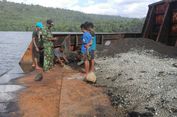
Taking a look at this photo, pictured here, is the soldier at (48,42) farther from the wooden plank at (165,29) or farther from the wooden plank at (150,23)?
the wooden plank at (150,23)

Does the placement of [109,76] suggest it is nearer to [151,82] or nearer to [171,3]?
[151,82]

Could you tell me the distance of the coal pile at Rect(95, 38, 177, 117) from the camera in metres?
6.56

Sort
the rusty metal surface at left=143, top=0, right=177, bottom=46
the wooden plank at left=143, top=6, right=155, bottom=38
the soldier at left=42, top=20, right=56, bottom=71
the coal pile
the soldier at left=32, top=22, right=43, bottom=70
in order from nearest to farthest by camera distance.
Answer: the coal pile, the soldier at left=42, top=20, right=56, bottom=71, the soldier at left=32, top=22, right=43, bottom=70, the rusty metal surface at left=143, top=0, right=177, bottom=46, the wooden plank at left=143, top=6, right=155, bottom=38

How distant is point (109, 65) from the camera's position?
12.0 m

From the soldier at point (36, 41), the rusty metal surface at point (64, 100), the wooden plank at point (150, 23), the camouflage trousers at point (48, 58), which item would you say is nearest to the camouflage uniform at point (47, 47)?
the camouflage trousers at point (48, 58)

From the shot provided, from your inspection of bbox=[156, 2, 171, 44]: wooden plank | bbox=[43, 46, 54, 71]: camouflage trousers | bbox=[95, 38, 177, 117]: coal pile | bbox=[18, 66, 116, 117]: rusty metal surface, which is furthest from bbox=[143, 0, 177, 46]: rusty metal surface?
bbox=[18, 66, 116, 117]: rusty metal surface

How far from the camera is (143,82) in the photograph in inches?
328

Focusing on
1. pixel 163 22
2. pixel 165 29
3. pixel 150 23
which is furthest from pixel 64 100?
pixel 150 23

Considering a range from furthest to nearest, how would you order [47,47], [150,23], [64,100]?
[150,23] < [47,47] < [64,100]

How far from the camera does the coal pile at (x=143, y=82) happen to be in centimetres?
656

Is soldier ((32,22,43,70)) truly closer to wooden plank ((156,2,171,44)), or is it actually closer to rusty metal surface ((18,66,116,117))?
rusty metal surface ((18,66,116,117))

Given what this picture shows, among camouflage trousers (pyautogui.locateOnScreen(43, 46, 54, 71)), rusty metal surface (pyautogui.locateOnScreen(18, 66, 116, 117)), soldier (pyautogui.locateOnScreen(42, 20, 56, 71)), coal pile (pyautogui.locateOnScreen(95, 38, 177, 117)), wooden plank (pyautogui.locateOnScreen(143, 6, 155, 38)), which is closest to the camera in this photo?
coal pile (pyautogui.locateOnScreen(95, 38, 177, 117))

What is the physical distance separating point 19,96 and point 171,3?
9.82 m

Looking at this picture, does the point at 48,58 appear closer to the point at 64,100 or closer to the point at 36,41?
the point at 36,41
